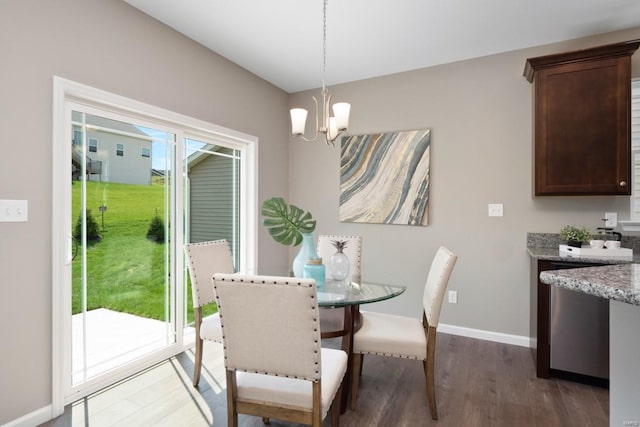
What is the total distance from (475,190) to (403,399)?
79.3 inches

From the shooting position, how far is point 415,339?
2023 millimetres

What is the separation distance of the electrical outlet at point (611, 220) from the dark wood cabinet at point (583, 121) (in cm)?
32

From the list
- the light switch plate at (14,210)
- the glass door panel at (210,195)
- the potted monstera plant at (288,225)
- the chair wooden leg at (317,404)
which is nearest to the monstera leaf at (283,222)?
the potted monstera plant at (288,225)

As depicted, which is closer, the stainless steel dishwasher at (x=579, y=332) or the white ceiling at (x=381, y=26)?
the stainless steel dishwasher at (x=579, y=332)

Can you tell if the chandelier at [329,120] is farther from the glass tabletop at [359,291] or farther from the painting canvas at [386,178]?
the painting canvas at [386,178]

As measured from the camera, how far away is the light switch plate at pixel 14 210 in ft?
5.93

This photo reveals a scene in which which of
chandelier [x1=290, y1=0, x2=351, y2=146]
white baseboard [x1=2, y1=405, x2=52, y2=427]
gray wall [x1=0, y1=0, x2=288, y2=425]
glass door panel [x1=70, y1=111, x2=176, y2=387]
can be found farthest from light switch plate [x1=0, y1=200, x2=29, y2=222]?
chandelier [x1=290, y1=0, x2=351, y2=146]

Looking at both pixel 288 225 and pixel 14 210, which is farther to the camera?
pixel 288 225

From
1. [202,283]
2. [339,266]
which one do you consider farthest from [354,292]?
[202,283]

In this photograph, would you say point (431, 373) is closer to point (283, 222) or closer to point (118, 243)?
point (283, 222)

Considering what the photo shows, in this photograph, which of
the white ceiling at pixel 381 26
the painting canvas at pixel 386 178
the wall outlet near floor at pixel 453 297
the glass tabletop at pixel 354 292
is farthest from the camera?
the painting canvas at pixel 386 178

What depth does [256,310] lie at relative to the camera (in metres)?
1.36

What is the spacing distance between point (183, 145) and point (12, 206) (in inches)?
52.8

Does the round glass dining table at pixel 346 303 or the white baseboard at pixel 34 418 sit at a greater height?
the round glass dining table at pixel 346 303
